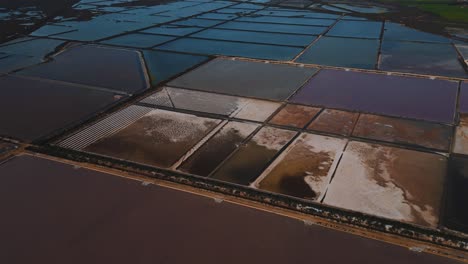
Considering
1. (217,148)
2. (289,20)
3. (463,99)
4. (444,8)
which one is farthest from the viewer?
(444,8)

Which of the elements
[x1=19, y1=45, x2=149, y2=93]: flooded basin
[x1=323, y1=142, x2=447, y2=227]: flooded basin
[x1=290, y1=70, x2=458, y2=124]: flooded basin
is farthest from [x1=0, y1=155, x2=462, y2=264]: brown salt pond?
[x1=19, y1=45, x2=149, y2=93]: flooded basin

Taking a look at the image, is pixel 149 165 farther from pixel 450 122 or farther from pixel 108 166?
pixel 450 122

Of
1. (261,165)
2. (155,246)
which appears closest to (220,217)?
(155,246)

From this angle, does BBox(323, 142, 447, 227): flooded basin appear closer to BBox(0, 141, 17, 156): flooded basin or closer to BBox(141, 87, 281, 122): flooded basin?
BBox(141, 87, 281, 122): flooded basin

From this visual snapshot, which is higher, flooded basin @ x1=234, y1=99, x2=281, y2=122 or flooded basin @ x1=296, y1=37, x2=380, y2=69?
flooded basin @ x1=296, y1=37, x2=380, y2=69

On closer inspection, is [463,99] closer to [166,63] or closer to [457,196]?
[457,196]

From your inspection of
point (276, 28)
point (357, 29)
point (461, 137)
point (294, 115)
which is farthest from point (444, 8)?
point (294, 115)
